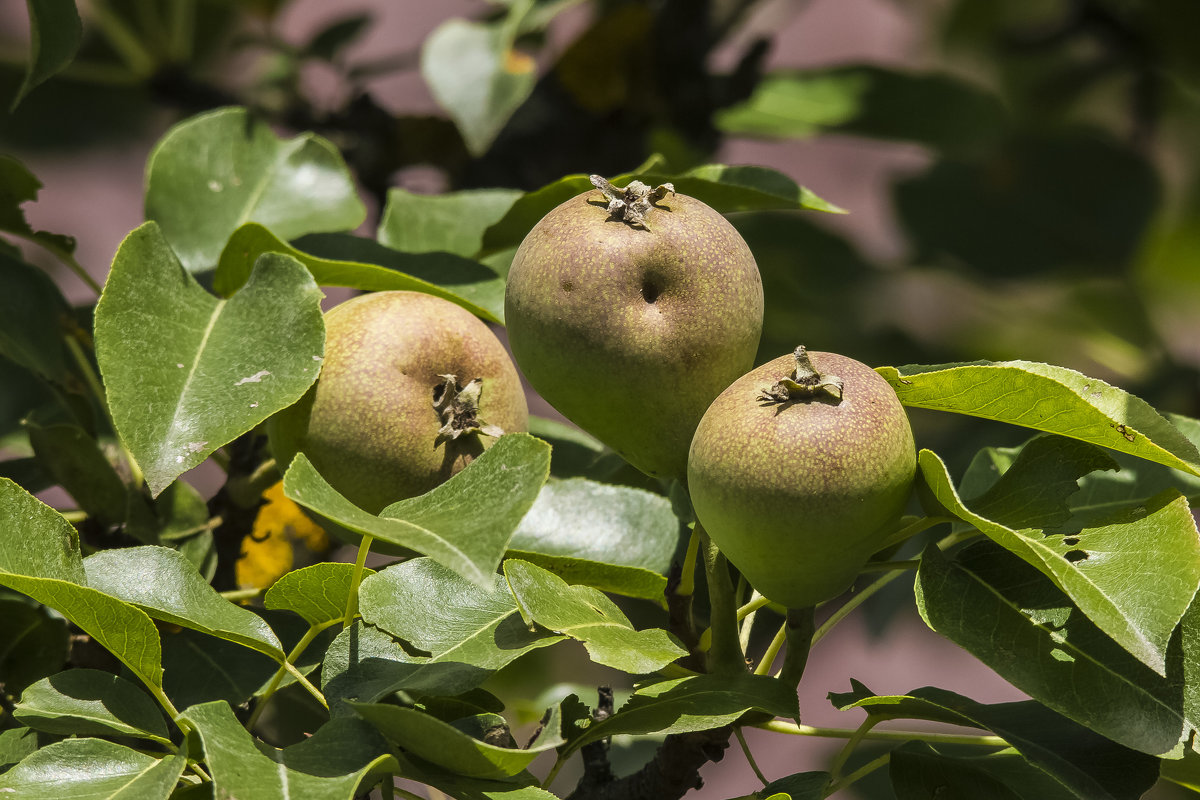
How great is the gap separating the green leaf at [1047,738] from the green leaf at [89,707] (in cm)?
36

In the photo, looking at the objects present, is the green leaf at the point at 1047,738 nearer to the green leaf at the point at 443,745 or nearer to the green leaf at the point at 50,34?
the green leaf at the point at 443,745

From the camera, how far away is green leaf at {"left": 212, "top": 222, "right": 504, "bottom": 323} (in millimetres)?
750

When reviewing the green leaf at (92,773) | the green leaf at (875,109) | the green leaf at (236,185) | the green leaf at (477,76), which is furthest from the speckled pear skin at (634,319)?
the green leaf at (875,109)

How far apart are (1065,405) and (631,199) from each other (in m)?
0.24

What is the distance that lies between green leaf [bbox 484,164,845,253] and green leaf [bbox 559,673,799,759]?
0.33 meters

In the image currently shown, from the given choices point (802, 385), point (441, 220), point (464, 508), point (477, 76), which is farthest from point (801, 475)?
point (477, 76)

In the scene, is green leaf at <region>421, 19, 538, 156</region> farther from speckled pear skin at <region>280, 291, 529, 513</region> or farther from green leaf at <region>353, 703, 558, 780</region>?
green leaf at <region>353, 703, 558, 780</region>

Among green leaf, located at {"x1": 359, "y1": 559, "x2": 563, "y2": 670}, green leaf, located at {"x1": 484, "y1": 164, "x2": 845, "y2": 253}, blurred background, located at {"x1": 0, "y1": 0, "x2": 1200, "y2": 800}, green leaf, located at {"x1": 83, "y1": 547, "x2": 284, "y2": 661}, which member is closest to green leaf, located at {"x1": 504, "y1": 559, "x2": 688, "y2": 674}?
green leaf, located at {"x1": 359, "y1": 559, "x2": 563, "y2": 670}

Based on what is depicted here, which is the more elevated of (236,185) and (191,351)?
(236,185)

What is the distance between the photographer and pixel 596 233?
0.60m

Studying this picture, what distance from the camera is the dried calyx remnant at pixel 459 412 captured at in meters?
0.66

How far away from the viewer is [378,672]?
1.95ft

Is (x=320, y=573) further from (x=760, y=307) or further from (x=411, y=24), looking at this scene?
(x=411, y=24)

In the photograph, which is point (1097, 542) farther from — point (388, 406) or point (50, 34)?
point (50, 34)
